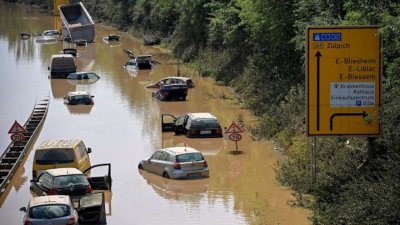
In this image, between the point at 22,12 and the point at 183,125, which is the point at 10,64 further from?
the point at 22,12

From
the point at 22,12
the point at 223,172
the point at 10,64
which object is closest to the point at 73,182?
the point at 223,172

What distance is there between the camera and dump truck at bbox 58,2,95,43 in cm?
9019

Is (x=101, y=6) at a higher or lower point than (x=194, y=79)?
higher

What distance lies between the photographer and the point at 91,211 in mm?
23609

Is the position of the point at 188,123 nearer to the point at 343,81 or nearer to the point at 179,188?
the point at 179,188

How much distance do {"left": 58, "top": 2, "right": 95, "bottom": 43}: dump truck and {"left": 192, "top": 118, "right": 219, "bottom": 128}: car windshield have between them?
2138 inches

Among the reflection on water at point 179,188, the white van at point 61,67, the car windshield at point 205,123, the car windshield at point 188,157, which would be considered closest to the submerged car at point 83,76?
the white van at point 61,67

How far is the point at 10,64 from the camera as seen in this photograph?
250ft

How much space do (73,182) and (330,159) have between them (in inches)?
321

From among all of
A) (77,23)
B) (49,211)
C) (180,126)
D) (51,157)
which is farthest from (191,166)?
(77,23)

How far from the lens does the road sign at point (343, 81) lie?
2423cm

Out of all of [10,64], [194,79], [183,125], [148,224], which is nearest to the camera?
[148,224]

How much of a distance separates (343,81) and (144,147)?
14.0 m

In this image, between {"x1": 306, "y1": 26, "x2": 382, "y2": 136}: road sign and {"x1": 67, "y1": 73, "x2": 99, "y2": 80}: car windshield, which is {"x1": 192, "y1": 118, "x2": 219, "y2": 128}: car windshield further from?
{"x1": 67, "y1": 73, "x2": 99, "y2": 80}: car windshield
